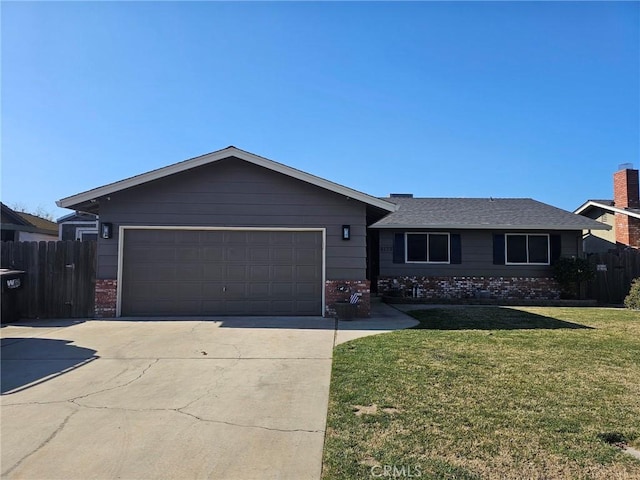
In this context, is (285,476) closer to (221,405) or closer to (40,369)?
(221,405)

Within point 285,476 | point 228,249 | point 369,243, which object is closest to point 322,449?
point 285,476

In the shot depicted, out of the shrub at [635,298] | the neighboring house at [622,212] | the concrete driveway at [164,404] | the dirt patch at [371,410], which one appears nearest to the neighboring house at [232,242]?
the concrete driveway at [164,404]

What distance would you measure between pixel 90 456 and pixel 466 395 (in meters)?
3.58

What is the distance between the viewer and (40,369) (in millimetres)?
5719

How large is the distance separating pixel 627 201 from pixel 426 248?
9.69m

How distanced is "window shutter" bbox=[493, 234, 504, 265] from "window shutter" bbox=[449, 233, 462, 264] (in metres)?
1.26

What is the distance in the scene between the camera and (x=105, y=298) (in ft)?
33.7

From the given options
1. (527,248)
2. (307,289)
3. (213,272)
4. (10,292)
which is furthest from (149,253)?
(527,248)

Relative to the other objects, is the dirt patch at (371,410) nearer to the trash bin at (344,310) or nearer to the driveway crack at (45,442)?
the driveway crack at (45,442)

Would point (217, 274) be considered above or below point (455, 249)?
below

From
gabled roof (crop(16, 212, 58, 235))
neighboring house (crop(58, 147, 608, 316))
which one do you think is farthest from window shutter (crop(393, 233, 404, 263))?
gabled roof (crop(16, 212, 58, 235))

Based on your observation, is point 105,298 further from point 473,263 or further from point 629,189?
point 629,189

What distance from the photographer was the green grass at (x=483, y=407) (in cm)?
306

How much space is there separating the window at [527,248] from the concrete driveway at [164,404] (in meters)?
9.70
